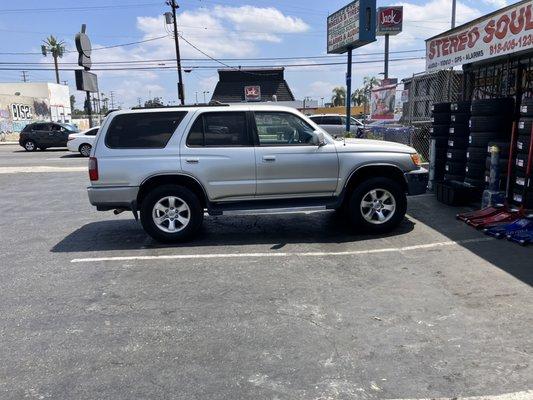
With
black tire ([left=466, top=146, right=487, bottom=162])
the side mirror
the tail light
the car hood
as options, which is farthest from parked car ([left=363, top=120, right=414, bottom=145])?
the tail light

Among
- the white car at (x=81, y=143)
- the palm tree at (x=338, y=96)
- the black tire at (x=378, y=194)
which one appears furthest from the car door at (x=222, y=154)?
the palm tree at (x=338, y=96)

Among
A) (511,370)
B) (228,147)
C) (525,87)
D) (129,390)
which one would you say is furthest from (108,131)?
(525,87)

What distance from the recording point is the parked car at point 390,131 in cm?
1606

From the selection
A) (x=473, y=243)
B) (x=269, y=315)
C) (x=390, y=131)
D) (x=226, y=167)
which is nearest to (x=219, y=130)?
(x=226, y=167)

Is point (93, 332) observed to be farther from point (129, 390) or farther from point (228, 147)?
point (228, 147)

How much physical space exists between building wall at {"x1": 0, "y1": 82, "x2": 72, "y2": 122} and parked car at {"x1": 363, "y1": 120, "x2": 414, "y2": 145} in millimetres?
50571

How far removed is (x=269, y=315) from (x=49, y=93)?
208 ft

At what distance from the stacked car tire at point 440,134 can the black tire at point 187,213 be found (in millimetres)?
5536

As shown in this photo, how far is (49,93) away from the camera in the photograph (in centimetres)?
6034

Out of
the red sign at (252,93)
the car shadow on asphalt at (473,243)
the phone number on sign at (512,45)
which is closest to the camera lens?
the car shadow on asphalt at (473,243)

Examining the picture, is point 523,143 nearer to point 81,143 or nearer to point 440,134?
point 440,134

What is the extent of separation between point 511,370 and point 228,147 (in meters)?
4.48

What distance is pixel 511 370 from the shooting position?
341cm

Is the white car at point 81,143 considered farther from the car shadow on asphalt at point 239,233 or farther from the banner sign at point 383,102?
the car shadow on asphalt at point 239,233
